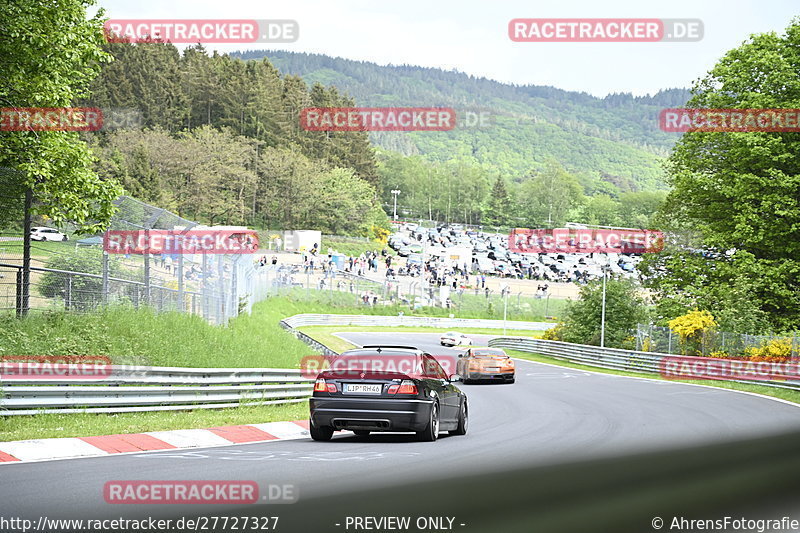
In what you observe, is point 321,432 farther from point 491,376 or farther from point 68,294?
point 491,376

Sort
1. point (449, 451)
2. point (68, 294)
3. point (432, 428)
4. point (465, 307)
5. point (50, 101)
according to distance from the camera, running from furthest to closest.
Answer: point (465, 307) < point (50, 101) < point (68, 294) < point (432, 428) < point (449, 451)

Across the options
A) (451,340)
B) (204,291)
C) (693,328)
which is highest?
(204,291)

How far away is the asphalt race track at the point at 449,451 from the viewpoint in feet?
8.23

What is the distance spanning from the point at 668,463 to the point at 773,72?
42.9m

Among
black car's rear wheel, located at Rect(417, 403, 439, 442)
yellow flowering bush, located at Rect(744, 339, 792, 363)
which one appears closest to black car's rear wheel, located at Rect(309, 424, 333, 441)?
black car's rear wheel, located at Rect(417, 403, 439, 442)

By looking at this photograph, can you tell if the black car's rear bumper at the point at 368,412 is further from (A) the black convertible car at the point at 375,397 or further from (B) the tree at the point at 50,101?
(B) the tree at the point at 50,101

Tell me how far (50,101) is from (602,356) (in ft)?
106

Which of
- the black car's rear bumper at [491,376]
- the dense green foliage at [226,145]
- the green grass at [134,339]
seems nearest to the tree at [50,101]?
the green grass at [134,339]

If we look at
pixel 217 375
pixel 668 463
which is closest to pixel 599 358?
pixel 217 375

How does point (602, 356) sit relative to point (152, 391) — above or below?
below

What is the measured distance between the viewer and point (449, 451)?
13.1 metres

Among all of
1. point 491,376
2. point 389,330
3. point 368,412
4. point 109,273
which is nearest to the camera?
point 368,412

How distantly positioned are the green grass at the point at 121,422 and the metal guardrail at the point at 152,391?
0.14m

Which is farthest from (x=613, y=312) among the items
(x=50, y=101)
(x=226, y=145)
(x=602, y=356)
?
(x=226, y=145)
